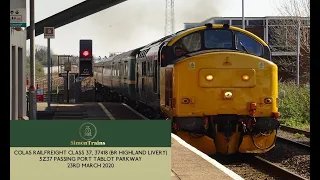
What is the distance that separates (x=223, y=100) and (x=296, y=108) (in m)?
13.1

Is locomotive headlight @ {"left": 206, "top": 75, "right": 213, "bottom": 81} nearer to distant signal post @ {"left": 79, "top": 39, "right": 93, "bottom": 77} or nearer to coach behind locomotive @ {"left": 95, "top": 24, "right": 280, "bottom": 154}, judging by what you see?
coach behind locomotive @ {"left": 95, "top": 24, "right": 280, "bottom": 154}

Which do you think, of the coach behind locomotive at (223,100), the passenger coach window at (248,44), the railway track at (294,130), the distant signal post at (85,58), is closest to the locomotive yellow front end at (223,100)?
the coach behind locomotive at (223,100)

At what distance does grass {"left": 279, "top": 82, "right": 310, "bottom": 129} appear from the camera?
2409cm

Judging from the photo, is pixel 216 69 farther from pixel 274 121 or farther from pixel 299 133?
pixel 299 133

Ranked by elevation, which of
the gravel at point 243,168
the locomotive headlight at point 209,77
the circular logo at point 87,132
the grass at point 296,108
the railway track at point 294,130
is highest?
the locomotive headlight at point 209,77

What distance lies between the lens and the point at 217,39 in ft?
45.6

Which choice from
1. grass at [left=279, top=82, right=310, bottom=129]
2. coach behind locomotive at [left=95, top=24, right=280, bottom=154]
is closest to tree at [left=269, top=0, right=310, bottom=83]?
grass at [left=279, top=82, right=310, bottom=129]

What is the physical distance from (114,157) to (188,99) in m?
7.03

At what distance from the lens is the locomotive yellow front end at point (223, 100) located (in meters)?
12.8

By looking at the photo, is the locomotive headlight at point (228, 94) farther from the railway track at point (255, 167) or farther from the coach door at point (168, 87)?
the railway track at point (255, 167)

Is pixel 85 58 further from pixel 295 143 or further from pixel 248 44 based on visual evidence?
pixel 248 44

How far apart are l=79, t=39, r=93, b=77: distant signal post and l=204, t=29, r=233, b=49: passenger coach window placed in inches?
544

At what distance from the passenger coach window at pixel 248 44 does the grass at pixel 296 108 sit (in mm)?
10049
